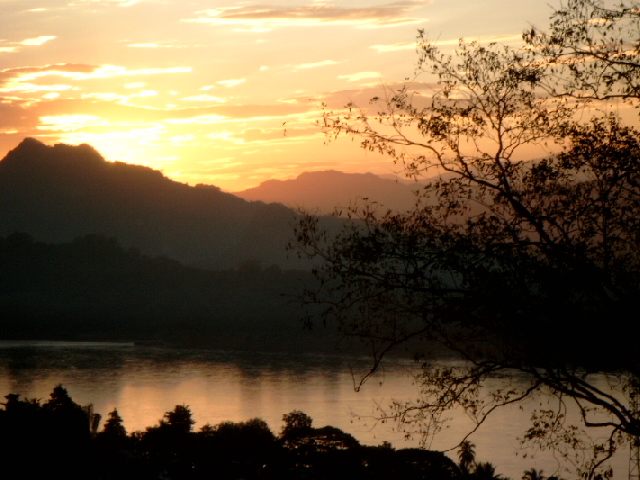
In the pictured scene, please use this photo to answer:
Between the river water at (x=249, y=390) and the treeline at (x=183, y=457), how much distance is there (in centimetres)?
3192

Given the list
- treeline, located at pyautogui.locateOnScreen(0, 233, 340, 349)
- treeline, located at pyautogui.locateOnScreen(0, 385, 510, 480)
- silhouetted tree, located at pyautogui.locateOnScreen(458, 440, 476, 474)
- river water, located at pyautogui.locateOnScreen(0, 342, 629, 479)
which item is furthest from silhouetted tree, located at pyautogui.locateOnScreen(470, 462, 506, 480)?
treeline, located at pyautogui.locateOnScreen(0, 233, 340, 349)

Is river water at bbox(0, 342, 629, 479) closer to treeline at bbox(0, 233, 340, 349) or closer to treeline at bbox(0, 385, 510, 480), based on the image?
treeline at bbox(0, 233, 340, 349)

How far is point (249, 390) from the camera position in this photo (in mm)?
72500

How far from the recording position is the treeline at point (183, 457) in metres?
9.92

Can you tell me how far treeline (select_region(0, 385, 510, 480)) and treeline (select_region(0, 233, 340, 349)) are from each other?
325ft

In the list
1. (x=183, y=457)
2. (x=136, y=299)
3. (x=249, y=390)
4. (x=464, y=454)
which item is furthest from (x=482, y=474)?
(x=136, y=299)

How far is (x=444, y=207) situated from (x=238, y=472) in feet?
14.5

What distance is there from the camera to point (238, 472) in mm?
11695

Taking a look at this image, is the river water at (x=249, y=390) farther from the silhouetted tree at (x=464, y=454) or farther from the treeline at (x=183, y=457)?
the treeline at (x=183, y=457)

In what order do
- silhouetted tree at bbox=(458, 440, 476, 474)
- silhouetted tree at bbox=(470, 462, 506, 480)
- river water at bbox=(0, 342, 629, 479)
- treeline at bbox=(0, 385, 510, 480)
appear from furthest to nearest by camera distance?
river water at bbox=(0, 342, 629, 479) → silhouetted tree at bbox=(458, 440, 476, 474) → silhouetted tree at bbox=(470, 462, 506, 480) → treeline at bbox=(0, 385, 510, 480)

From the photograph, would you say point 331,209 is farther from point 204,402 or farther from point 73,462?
point 204,402

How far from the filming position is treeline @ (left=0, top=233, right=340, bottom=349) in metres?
137

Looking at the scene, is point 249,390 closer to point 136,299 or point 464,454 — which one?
point 464,454

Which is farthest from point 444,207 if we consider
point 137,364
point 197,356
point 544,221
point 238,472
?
point 197,356
